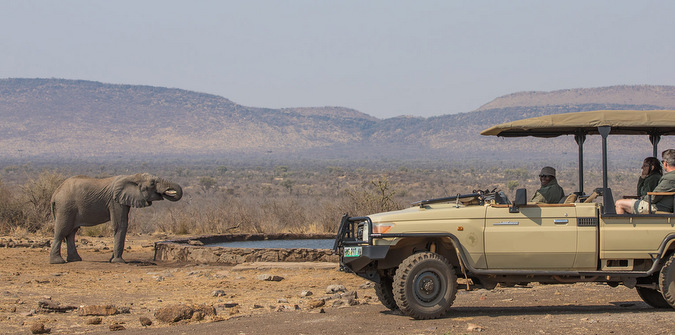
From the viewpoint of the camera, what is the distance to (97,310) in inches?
440

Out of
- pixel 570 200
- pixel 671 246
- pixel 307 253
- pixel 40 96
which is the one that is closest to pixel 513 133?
pixel 570 200

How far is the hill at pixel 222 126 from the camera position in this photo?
451 feet

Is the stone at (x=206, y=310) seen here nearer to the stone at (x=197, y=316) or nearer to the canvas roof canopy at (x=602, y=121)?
the stone at (x=197, y=316)

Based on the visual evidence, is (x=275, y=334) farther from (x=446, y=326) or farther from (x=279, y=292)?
(x=279, y=292)

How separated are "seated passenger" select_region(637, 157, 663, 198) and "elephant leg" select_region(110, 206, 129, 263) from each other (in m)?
11.7

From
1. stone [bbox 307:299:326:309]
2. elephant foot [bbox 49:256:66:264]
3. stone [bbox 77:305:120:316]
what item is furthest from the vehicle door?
elephant foot [bbox 49:256:66:264]

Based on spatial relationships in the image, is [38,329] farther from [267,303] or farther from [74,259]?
[74,259]

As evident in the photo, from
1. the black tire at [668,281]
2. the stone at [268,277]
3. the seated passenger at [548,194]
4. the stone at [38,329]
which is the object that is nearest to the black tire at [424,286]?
the seated passenger at [548,194]

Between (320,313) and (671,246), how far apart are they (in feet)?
15.2

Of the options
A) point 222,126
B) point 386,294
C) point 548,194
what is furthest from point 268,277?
point 222,126

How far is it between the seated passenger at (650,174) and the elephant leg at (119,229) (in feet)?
38.3

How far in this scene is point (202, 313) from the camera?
10.9 meters

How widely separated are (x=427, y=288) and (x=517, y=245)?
1.24 m

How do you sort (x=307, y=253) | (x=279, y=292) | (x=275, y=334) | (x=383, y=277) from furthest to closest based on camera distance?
(x=307, y=253)
(x=279, y=292)
(x=383, y=277)
(x=275, y=334)
